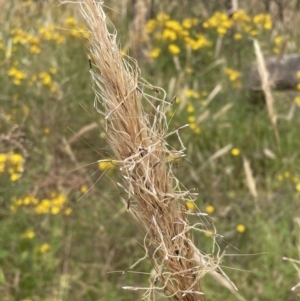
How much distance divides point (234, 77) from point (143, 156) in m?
2.06

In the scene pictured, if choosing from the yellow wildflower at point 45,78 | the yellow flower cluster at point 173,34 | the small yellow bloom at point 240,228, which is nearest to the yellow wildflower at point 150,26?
Answer: the yellow flower cluster at point 173,34

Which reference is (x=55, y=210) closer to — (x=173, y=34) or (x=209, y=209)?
(x=209, y=209)

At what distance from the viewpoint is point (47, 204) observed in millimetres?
1915

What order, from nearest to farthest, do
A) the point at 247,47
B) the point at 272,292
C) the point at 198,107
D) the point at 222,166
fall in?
the point at 272,292
the point at 222,166
the point at 198,107
the point at 247,47

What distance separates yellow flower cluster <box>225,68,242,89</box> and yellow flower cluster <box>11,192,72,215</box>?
4.25 ft

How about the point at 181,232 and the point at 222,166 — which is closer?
the point at 181,232

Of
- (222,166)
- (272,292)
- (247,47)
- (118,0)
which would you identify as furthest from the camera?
(118,0)

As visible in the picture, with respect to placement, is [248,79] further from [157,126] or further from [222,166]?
[157,126]

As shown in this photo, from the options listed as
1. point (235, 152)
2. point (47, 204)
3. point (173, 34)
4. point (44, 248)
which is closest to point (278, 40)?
point (173, 34)

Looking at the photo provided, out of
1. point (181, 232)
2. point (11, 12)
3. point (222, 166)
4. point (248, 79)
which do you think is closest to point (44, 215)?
point (222, 166)

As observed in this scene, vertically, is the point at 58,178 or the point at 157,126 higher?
the point at 157,126

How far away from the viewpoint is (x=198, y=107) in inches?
104

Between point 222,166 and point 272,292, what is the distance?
0.79 meters

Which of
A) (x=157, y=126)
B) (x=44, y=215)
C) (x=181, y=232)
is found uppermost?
(x=157, y=126)
